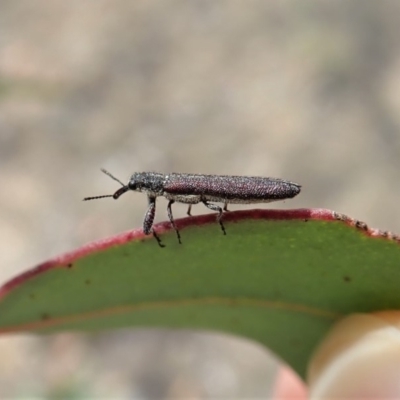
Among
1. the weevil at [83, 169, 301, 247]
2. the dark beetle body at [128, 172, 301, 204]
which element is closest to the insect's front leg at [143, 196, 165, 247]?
the weevil at [83, 169, 301, 247]

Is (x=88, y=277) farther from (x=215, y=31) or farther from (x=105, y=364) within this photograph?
(x=215, y=31)

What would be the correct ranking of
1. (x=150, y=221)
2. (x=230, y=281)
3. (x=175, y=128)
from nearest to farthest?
(x=230, y=281) → (x=150, y=221) → (x=175, y=128)

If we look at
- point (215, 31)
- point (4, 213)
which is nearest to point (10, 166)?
point (4, 213)

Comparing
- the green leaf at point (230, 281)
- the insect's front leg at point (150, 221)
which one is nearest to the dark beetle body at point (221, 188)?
the insect's front leg at point (150, 221)

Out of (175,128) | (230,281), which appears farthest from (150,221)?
(175,128)

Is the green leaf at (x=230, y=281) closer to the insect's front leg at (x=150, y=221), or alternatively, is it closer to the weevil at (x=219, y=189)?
the insect's front leg at (x=150, y=221)

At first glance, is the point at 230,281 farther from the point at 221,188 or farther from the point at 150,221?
the point at 221,188
